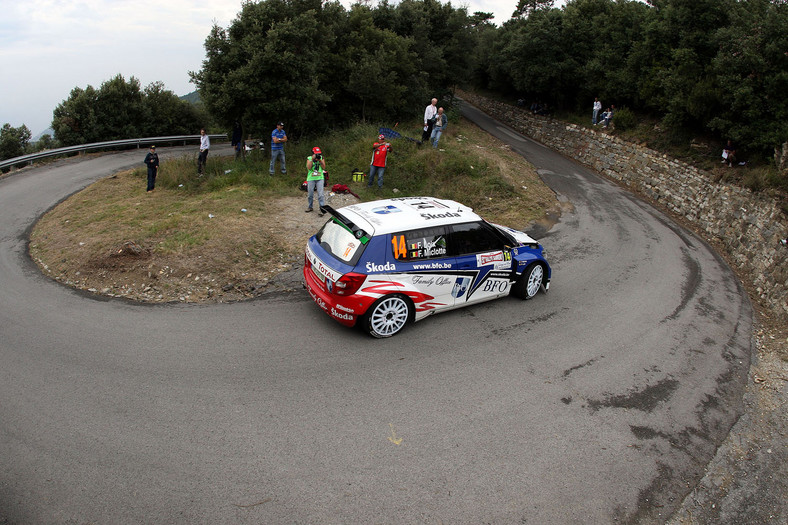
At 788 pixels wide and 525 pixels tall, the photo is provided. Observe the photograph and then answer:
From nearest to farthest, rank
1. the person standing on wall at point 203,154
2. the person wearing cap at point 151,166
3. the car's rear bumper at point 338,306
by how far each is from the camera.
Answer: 1. the car's rear bumper at point 338,306
2. the person wearing cap at point 151,166
3. the person standing on wall at point 203,154

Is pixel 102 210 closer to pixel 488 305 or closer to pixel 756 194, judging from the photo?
pixel 488 305

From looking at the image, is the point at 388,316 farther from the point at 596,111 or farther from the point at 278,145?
the point at 596,111

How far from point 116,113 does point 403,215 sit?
2512cm

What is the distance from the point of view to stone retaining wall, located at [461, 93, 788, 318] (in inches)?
443

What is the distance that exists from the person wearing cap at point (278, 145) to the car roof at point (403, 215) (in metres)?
7.81

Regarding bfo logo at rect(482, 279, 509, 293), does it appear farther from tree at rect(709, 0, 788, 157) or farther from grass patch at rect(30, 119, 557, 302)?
tree at rect(709, 0, 788, 157)

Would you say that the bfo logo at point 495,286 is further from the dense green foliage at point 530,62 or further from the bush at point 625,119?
the bush at point 625,119

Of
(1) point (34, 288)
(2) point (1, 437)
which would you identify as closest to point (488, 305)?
(2) point (1, 437)

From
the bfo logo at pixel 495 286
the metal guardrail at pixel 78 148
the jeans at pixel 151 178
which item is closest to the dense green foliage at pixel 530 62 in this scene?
the jeans at pixel 151 178

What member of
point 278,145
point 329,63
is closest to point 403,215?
point 278,145

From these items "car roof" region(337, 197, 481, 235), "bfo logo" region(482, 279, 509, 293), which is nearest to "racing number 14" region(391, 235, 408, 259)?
"car roof" region(337, 197, 481, 235)

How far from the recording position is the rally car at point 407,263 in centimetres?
705

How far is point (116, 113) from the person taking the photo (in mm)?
26047

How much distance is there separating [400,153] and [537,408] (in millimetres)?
12195
